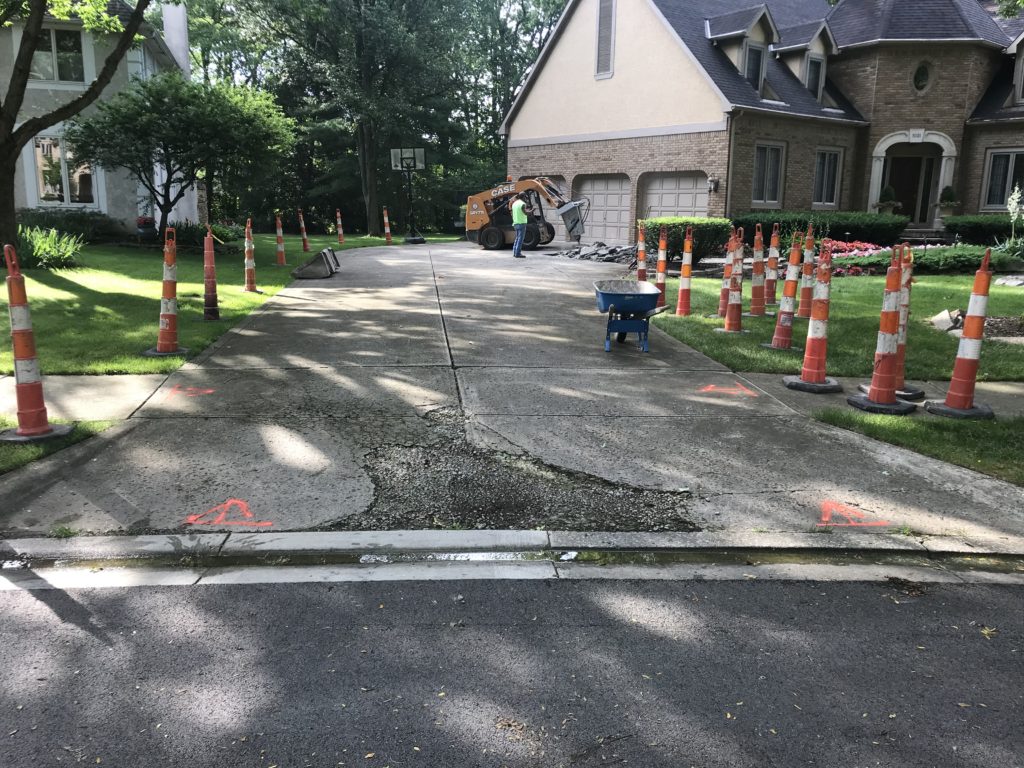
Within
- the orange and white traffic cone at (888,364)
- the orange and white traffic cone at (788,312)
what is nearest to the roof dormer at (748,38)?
the orange and white traffic cone at (788,312)

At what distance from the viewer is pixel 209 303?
35.1 feet

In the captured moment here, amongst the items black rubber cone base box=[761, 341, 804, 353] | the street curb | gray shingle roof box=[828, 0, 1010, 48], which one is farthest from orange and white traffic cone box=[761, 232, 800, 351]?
gray shingle roof box=[828, 0, 1010, 48]

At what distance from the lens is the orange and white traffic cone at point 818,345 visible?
24.4ft

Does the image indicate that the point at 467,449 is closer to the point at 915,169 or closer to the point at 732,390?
the point at 732,390

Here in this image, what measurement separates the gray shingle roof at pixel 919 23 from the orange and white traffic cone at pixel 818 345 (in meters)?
22.6

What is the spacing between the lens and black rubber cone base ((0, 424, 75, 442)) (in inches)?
226

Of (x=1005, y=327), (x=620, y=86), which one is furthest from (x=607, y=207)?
(x=1005, y=327)

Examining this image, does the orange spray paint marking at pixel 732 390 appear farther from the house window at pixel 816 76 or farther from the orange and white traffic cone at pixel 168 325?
the house window at pixel 816 76

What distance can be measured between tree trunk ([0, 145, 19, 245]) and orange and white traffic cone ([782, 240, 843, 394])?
13.7 m

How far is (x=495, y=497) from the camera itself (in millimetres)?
5105

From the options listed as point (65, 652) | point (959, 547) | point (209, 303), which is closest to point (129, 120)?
point (209, 303)

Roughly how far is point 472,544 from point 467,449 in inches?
61.0

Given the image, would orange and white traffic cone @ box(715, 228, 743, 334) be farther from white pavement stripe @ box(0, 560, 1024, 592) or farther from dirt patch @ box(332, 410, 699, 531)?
white pavement stripe @ box(0, 560, 1024, 592)

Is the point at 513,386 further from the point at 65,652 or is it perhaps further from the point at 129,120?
the point at 129,120
